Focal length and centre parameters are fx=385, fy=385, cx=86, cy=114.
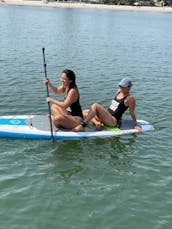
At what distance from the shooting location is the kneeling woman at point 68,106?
10.3 metres

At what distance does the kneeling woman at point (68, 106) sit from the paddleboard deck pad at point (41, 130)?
292mm

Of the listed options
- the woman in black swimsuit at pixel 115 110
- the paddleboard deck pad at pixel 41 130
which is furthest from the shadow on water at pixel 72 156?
the woman in black swimsuit at pixel 115 110

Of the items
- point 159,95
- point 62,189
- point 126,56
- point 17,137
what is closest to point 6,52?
point 126,56

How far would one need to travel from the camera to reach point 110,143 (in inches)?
→ 427

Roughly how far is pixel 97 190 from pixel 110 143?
105 inches

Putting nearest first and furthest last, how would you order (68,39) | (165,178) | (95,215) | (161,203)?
1. (95,215)
2. (161,203)
3. (165,178)
4. (68,39)

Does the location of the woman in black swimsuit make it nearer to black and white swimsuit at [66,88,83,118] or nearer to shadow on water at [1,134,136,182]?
black and white swimsuit at [66,88,83,118]

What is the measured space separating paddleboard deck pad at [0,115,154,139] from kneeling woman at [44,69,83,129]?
0.29 m

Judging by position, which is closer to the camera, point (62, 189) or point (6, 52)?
point (62, 189)

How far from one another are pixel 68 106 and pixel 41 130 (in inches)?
41.2

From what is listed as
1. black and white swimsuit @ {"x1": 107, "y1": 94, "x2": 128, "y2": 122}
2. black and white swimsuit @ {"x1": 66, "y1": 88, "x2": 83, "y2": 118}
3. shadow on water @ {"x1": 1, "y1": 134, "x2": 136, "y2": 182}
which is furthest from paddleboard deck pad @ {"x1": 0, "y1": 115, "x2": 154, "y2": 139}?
black and white swimsuit @ {"x1": 66, "y1": 88, "x2": 83, "y2": 118}

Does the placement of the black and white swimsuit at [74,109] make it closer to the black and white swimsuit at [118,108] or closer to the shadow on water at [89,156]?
the shadow on water at [89,156]

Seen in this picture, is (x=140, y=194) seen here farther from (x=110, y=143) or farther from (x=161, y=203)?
(x=110, y=143)

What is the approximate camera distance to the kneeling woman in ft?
33.7
